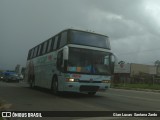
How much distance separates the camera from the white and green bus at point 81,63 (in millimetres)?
18016

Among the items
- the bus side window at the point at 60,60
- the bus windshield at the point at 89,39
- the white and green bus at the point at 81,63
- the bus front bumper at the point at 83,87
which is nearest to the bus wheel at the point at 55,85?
the white and green bus at the point at 81,63

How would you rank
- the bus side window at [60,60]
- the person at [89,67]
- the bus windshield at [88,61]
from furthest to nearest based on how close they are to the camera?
the bus side window at [60,60] < the person at [89,67] < the bus windshield at [88,61]

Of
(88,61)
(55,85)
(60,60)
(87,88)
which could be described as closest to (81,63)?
(88,61)

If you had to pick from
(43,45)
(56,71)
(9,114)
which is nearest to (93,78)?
(56,71)

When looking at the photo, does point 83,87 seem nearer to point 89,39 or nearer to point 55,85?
point 55,85

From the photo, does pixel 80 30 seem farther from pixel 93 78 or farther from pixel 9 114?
pixel 9 114

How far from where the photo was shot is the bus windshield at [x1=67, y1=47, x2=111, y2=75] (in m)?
18.1

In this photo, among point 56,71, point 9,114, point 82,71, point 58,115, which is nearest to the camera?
point 9,114

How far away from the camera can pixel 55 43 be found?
21.3 meters

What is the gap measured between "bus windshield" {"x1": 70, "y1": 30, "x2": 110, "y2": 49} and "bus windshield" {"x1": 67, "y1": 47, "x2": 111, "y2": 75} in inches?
19.3

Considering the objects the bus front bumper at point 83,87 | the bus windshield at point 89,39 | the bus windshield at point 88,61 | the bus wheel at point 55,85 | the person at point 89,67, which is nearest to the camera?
the bus front bumper at point 83,87

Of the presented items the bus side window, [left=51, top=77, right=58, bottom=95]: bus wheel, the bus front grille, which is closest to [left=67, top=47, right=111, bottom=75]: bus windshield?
the bus side window

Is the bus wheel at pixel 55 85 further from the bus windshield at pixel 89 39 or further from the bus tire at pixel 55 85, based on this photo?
the bus windshield at pixel 89 39

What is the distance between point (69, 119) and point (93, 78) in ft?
26.8
